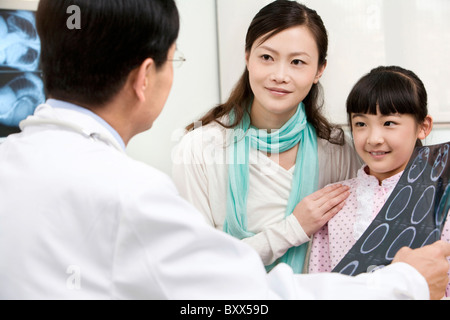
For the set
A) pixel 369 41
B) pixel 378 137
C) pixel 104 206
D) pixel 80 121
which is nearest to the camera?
pixel 104 206

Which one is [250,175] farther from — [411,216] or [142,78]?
[142,78]

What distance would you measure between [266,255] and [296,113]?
0.47 meters

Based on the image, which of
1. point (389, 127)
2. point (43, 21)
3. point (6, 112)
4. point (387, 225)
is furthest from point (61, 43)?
point (6, 112)

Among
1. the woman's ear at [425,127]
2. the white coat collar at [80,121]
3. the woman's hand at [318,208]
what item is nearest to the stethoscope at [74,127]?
the white coat collar at [80,121]

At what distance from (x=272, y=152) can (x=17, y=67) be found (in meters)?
1.07

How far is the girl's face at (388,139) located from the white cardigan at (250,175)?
0.20 m

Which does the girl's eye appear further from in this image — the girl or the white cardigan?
the white cardigan

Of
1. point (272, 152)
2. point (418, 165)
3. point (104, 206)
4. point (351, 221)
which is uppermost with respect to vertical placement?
point (104, 206)

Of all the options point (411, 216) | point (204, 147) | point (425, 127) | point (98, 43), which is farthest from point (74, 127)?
point (425, 127)

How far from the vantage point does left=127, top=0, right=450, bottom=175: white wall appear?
6.47 ft

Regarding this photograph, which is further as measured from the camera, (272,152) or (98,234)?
(272,152)

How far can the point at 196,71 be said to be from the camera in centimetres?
204

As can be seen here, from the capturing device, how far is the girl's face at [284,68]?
4.89 feet
